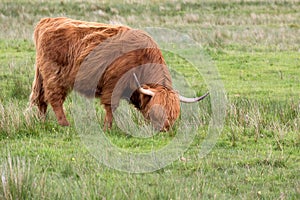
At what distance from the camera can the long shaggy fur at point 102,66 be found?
24.5 ft

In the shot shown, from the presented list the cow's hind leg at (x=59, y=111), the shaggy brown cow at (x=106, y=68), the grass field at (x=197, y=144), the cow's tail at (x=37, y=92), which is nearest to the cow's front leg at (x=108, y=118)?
the shaggy brown cow at (x=106, y=68)

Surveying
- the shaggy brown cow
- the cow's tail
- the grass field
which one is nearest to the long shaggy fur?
the shaggy brown cow

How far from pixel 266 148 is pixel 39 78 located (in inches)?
133

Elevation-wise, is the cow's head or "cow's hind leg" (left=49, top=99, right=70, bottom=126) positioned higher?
the cow's head

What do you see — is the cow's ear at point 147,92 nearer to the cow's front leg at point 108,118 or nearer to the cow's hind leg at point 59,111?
the cow's front leg at point 108,118

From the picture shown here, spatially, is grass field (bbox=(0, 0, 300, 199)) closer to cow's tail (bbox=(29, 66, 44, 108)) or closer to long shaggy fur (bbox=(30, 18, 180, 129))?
cow's tail (bbox=(29, 66, 44, 108))

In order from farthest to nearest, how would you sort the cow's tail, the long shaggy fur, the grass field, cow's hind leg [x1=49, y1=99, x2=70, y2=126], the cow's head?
the cow's tail, cow's hind leg [x1=49, y1=99, x2=70, y2=126], the long shaggy fur, the cow's head, the grass field

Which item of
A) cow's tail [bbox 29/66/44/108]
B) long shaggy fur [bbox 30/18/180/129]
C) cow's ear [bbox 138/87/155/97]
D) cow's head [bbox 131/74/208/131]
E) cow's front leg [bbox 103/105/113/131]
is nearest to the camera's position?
cow's head [bbox 131/74/208/131]

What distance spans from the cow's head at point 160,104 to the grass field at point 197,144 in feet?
0.56

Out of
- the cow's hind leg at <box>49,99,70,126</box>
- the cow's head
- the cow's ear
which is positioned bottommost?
the cow's hind leg at <box>49,99,70,126</box>

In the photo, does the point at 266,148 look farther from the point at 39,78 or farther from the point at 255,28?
the point at 255,28

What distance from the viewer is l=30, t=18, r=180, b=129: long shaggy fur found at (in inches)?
295

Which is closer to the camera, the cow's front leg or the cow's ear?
the cow's ear

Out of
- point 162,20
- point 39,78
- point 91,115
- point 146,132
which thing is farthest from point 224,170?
point 162,20
